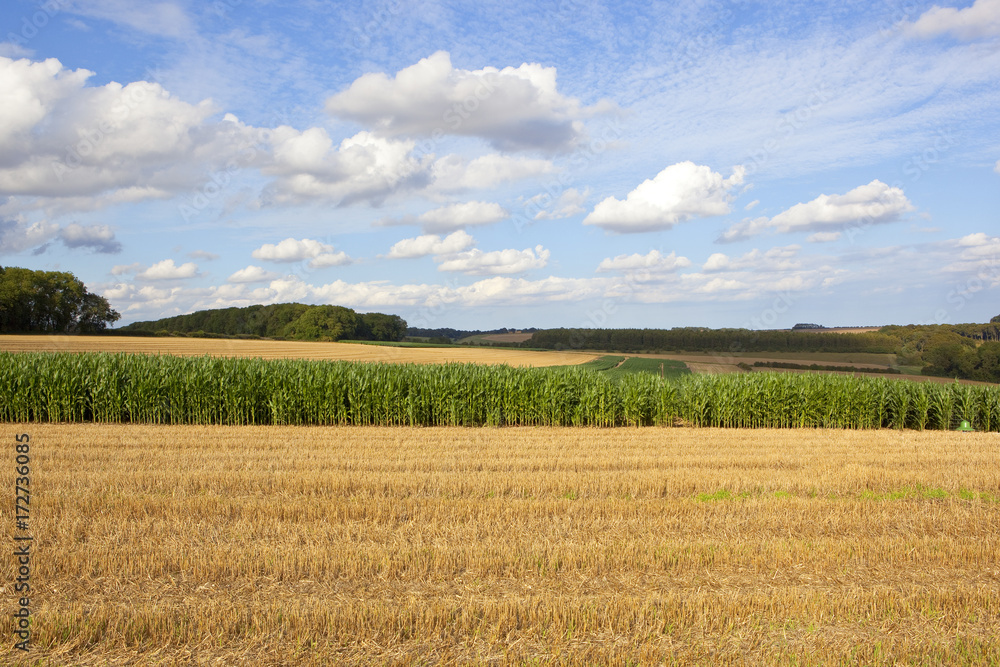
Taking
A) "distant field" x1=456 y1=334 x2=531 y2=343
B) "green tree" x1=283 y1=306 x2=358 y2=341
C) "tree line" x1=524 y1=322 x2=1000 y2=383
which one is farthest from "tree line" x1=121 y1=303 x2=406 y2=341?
"tree line" x1=524 y1=322 x2=1000 y2=383

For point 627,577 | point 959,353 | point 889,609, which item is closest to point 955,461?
point 889,609

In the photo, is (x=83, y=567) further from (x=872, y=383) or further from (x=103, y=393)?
(x=872, y=383)

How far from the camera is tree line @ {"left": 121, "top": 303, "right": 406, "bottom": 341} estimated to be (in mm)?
73688

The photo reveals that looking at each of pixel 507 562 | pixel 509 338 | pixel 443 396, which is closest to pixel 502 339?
pixel 509 338

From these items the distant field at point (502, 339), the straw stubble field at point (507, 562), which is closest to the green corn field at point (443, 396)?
the straw stubble field at point (507, 562)

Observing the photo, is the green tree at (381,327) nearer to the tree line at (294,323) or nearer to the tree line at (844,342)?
the tree line at (294,323)

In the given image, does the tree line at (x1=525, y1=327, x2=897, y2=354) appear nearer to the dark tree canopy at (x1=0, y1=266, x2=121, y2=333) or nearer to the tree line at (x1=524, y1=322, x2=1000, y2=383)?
the tree line at (x1=524, y1=322, x2=1000, y2=383)

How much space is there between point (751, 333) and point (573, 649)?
80329mm

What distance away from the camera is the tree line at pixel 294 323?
7369cm

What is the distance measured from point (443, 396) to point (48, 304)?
4753 centimetres

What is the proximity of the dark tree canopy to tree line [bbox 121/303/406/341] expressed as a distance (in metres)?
14.0

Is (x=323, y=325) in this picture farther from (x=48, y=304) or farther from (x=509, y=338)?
(x=509, y=338)

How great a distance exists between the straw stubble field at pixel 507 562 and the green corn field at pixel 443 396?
25.2 ft

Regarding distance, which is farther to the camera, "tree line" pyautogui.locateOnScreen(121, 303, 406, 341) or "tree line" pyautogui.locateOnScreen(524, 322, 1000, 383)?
"tree line" pyautogui.locateOnScreen(121, 303, 406, 341)
